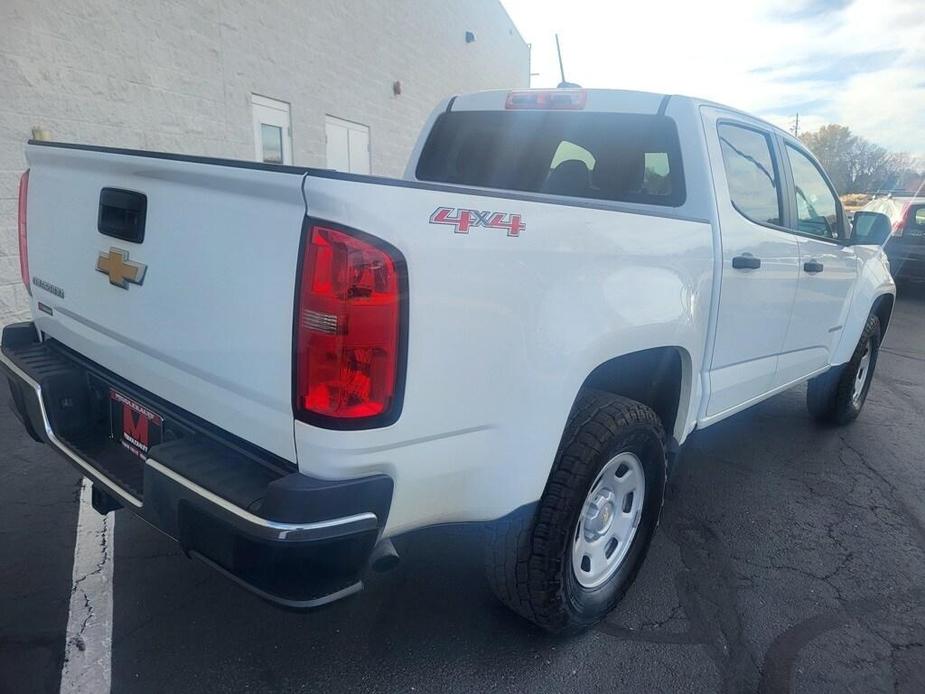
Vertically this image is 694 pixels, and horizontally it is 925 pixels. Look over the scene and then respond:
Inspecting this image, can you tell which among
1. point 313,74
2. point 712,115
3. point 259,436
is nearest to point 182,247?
point 259,436

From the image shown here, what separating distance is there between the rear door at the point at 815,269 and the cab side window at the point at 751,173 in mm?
220

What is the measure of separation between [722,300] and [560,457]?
1.14m

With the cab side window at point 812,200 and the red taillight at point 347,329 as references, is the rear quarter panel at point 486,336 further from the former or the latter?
the cab side window at point 812,200

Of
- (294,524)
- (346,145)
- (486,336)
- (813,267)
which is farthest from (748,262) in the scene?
(346,145)

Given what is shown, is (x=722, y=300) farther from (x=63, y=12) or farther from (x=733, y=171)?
(x=63, y=12)

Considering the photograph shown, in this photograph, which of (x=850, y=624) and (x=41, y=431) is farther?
(x=850, y=624)

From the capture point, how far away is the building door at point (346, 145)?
992 centimetres

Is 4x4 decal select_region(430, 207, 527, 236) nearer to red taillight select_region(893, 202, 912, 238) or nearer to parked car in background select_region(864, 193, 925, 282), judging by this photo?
parked car in background select_region(864, 193, 925, 282)

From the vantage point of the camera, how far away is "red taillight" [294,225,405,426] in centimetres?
155

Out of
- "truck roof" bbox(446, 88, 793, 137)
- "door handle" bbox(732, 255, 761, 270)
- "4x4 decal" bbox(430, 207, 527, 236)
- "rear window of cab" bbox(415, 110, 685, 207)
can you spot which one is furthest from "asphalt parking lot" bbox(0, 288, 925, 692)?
"truck roof" bbox(446, 88, 793, 137)

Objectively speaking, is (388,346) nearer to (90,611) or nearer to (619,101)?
(90,611)

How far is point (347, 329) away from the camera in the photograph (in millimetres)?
1566

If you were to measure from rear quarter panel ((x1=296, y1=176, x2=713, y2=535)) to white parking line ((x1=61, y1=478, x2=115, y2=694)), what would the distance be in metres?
1.22

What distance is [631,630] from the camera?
255cm
